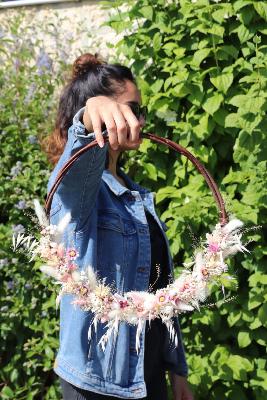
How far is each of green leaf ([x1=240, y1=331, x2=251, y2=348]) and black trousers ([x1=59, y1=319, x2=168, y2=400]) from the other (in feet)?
2.54

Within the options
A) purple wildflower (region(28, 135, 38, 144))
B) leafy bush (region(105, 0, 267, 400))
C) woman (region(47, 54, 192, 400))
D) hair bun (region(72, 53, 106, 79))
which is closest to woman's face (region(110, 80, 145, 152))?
woman (region(47, 54, 192, 400))

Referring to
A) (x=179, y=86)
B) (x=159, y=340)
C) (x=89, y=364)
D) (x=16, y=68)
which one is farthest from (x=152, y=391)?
(x=16, y=68)

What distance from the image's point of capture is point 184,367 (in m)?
2.16

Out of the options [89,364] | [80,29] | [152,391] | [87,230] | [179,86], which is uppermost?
[80,29]

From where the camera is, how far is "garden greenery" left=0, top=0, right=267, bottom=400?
2660 mm

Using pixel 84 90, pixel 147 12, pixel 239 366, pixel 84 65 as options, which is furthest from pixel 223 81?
pixel 239 366

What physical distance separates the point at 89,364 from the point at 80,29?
3161 mm

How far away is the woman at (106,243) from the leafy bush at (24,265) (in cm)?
109

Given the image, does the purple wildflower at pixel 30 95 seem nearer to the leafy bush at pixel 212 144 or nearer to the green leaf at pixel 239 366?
the leafy bush at pixel 212 144

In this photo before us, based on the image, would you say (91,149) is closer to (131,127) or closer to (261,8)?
(131,127)

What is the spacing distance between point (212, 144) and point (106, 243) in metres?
1.20

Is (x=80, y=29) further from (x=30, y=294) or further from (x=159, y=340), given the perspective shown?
(x=159, y=340)

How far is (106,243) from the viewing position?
5.94 ft

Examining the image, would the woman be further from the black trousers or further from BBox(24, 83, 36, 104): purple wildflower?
BBox(24, 83, 36, 104): purple wildflower
